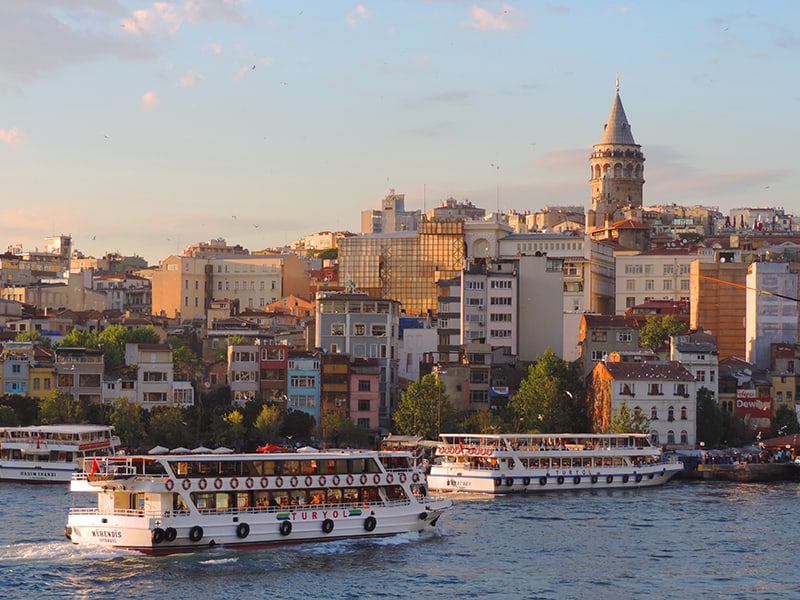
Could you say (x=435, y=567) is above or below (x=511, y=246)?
below

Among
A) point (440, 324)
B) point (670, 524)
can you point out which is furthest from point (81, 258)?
point (670, 524)

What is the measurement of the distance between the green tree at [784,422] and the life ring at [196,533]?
4603 centimetres

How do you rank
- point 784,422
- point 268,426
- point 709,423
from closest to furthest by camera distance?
1. point 268,426
2. point 709,423
3. point 784,422

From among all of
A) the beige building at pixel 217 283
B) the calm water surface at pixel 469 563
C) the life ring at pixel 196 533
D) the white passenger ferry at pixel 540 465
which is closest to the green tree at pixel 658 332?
the white passenger ferry at pixel 540 465

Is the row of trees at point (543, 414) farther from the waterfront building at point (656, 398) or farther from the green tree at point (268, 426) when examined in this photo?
the green tree at point (268, 426)

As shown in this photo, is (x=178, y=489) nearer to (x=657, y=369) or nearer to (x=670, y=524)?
(x=670, y=524)

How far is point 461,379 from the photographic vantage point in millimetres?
88625

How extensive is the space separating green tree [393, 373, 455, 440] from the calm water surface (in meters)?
21.7

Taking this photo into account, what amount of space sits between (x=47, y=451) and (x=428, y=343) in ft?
105

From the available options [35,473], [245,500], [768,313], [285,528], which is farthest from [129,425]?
[768,313]

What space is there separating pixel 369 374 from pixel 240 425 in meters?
8.65

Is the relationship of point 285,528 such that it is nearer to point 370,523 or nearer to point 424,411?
point 370,523

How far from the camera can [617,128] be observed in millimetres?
182625

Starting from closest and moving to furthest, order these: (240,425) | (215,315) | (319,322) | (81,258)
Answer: (240,425), (319,322), (215,315), (81,258)
